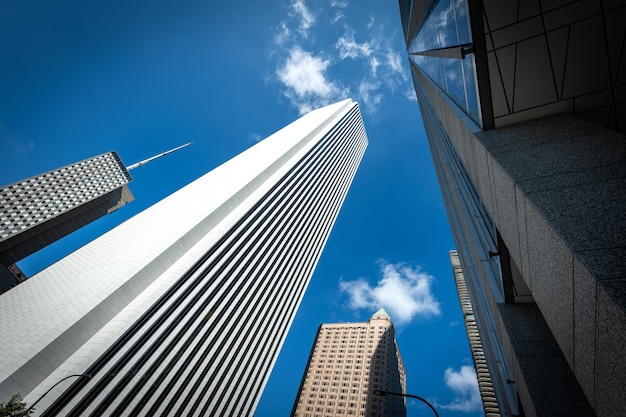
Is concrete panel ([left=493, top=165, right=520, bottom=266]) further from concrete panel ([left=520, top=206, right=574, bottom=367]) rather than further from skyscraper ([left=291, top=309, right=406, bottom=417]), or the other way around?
skyscraper ([left=291, top=309, right=406, bottom=417])

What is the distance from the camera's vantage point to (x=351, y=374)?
333 feet

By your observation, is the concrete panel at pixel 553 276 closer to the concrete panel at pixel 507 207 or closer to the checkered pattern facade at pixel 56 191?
the concrete panel at pixel 507 207

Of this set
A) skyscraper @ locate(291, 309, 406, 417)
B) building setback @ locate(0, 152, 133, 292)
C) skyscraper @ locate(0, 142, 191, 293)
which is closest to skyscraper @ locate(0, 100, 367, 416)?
skyscraper @ locate(291, 309, 406, 417)

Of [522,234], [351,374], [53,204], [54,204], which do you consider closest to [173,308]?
[522,234]

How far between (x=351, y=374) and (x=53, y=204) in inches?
5122

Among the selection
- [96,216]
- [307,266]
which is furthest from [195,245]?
[96,216]

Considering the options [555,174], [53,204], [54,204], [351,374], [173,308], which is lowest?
[351,374]

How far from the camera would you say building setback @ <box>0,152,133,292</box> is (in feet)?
304

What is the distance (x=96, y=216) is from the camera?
12600 centimetres

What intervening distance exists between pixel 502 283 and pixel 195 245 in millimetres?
41833

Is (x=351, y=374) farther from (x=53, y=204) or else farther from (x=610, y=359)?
(x=53, y=204)

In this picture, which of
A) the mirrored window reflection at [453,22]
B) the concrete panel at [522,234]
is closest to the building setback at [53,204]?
the mirrored window reflection at [453,22]

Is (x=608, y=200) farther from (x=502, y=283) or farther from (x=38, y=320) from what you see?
(x=38, y=320)

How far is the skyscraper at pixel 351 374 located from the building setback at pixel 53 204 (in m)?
99.9
